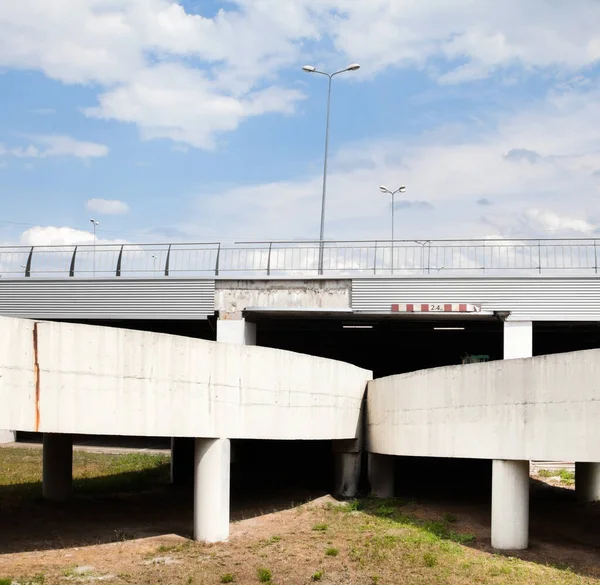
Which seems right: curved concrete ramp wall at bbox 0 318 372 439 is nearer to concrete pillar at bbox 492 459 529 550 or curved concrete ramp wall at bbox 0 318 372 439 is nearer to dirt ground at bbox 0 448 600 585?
dirt ground at bbox 0 448 600 585

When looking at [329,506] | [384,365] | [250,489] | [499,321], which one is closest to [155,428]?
[329,506]

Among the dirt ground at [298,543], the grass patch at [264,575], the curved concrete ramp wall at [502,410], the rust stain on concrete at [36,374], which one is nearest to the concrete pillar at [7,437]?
the dirt ground at [298,543]

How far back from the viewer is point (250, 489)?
24.9 m

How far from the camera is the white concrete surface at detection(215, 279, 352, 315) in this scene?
27766 millimetres

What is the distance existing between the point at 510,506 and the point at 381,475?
24.2 ft

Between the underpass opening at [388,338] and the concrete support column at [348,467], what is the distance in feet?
19.6

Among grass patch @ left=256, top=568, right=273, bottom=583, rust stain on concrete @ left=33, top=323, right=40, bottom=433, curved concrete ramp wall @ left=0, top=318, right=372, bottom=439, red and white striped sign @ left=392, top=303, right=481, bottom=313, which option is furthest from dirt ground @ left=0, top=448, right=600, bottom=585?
red and white striped sign @ left=392, top=303, right=481, bottom=313

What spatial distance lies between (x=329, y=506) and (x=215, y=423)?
5.91 m

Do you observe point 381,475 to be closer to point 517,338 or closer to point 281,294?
point 517,338

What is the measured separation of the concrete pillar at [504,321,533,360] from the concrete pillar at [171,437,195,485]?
1024cm

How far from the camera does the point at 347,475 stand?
2305 cm

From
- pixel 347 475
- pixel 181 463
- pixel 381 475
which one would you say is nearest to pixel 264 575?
pixel 347 475

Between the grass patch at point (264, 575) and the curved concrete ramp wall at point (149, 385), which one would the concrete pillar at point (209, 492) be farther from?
the grass patch at point (264, 575)

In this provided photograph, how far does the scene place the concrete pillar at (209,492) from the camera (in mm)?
16797
